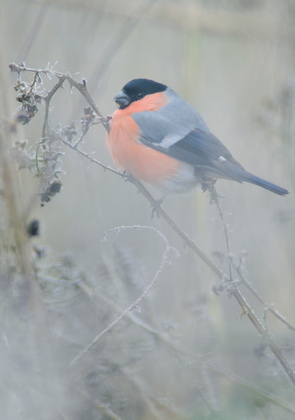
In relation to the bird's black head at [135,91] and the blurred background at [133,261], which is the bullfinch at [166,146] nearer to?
the bird's black head at [135,91]

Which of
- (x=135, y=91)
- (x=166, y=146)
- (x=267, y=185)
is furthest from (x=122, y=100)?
(x=267, y=185)

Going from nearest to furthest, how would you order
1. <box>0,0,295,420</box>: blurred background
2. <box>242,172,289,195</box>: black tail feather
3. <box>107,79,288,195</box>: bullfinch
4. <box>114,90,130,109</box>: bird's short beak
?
1. <box>0,0,295,420</box>: blurred background
2. <box>242,172,289,195</box>: black tail feather
3. <box>107,79,288,195</box>: bullfinch
4. <box>114,90,130,109</box>: bird's short beak

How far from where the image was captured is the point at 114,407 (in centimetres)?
142

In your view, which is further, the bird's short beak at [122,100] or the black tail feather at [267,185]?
the bird's short beak at [122,100]

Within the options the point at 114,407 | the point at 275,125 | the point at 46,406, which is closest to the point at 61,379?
the point at 46,406

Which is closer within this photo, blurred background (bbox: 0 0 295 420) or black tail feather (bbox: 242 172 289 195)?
blurred background (bbox: 0 0 295 420)

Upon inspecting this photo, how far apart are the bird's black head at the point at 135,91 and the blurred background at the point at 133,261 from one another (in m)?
0.13

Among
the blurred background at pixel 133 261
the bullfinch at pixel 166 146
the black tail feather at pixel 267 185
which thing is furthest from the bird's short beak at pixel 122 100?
the black tail feather at pixel 267 185

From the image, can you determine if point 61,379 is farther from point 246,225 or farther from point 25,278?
point 246,225

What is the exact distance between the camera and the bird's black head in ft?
7.50

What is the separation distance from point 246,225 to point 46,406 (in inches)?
53.1

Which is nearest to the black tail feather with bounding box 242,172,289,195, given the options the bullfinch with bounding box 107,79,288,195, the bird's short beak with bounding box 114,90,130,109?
the bullfinch with bounding box 107,79,288,195

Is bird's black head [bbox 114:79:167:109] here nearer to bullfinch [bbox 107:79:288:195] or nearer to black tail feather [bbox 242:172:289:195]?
bullfinch [bbox 107:79:288:195]

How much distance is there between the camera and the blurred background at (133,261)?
1319 millimetres
